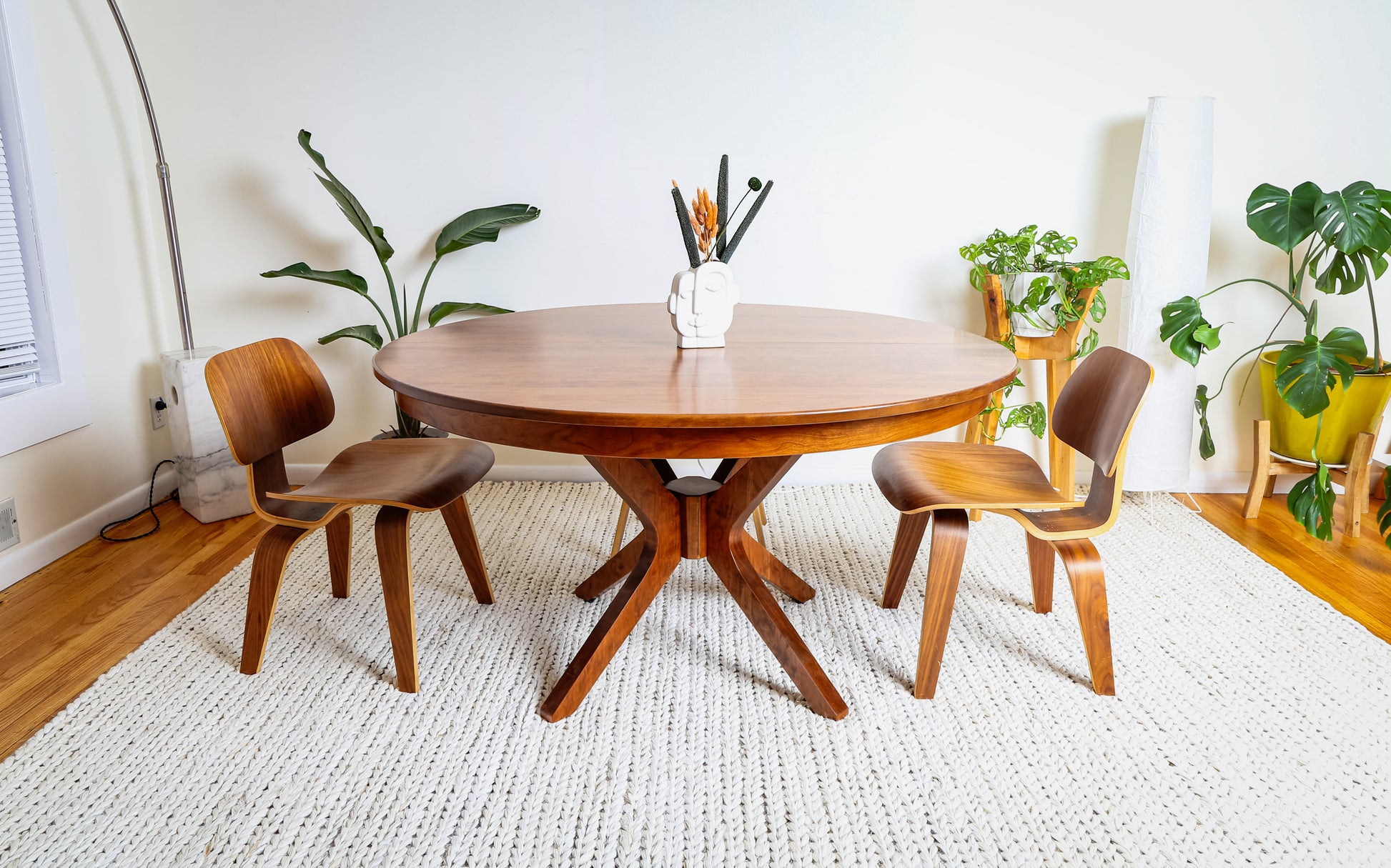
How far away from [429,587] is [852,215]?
1.93 metres

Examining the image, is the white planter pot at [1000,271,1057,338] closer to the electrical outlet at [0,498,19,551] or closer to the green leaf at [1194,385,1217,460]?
the green leaf at [1194,385,1217,460]

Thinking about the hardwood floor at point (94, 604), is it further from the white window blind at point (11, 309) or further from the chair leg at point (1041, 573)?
the chair leg at point (1041, 573)

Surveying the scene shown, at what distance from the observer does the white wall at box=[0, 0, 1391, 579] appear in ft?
9.61

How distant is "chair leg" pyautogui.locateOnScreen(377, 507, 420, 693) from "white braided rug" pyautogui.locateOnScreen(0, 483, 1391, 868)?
0.25 feet

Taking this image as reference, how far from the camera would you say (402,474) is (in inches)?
78.2

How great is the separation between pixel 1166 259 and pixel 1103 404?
1298 mm

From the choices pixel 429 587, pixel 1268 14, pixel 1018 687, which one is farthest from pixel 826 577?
pixel 1268 14

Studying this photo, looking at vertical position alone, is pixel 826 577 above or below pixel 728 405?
below

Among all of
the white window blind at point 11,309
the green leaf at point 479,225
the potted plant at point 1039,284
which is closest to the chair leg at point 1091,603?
the potted plant at point 1039,284

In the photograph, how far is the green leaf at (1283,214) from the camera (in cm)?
266

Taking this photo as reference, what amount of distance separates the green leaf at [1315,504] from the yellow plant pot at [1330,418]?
0.23 metres

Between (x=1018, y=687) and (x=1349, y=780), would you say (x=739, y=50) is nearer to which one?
(x=1018, y=687)

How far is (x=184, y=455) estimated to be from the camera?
9.57 ft

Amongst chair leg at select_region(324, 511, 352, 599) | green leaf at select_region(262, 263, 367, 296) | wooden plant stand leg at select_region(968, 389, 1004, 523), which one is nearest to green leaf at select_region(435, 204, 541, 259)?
green leaf at select_region(262, 263, 367, 296)
